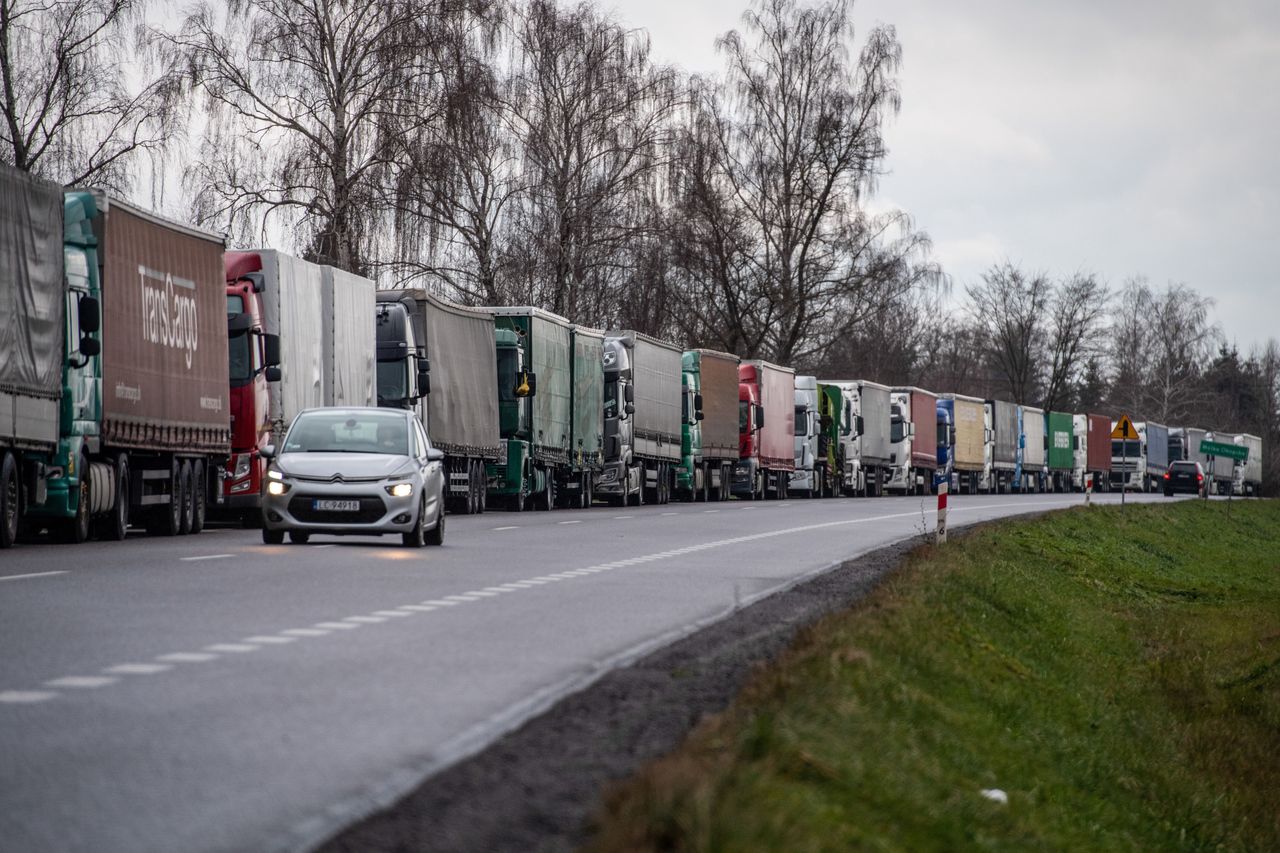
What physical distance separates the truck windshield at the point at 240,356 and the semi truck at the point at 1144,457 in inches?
3125

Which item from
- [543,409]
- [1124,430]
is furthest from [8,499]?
[1124,430]

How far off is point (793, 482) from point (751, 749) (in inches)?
2093

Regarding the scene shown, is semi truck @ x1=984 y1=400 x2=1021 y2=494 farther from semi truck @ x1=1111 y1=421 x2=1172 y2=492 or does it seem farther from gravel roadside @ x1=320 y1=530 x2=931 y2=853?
gravel roadside @ x1=320 y1=530 x2=931 y2=853

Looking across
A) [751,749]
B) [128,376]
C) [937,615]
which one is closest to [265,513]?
[128,376]

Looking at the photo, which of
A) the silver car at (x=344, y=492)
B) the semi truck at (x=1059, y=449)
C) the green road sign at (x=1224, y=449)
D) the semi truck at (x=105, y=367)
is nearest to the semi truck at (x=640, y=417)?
the semi truck at (x=105, y=367)

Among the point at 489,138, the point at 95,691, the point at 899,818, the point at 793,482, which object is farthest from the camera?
the point at 793,482

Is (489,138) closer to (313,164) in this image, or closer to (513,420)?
(313,164)

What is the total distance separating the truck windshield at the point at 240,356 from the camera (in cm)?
2673

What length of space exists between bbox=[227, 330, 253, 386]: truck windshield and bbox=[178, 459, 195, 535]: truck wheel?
2337 mm

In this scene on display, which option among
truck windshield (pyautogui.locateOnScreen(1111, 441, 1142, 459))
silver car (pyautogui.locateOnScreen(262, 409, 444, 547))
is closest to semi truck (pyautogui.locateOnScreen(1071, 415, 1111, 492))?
truck windshield (pyautogui.locateOnScreen(1111, 441, 1142, 459))

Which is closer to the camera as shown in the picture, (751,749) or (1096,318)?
(751,749)

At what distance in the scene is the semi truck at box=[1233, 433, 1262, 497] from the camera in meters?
119

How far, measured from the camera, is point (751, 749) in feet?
22.5

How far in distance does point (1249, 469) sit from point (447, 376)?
96384 millimetres
